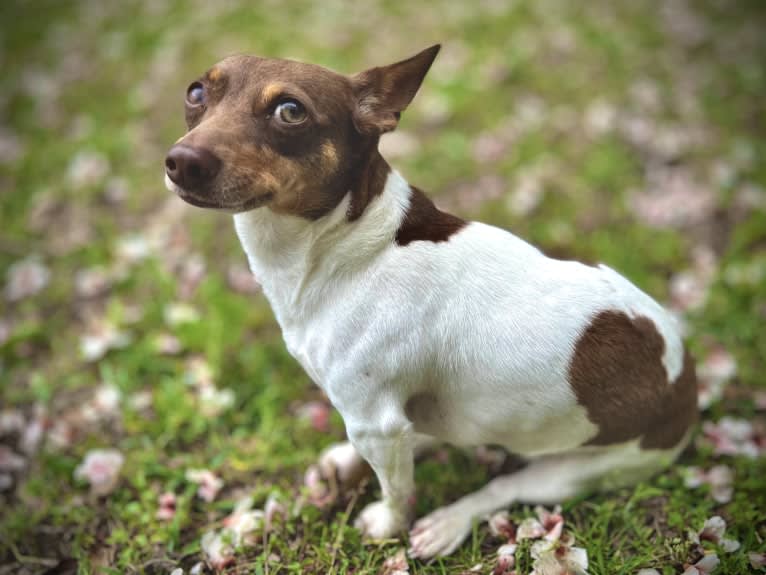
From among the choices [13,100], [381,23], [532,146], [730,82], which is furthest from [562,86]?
[13,100]

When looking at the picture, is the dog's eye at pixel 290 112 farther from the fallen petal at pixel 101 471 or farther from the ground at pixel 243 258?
the fallen petal at pixel 101 471

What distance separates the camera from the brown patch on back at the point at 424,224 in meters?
1.85

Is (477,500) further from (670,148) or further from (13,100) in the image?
(13,100)

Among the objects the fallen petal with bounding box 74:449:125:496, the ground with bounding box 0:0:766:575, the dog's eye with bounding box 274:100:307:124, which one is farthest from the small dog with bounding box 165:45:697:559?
the fallen petal with bounding box 74:449:125:496

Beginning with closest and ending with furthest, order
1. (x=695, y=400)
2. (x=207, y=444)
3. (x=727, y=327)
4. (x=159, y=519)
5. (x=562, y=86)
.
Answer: (x=695, y=400)
(x=159, y=519)
(x=207, y=444)
(x=727, y=327)
(x=562, y=86)

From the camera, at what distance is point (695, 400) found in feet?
7.19

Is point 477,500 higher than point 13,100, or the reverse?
point 13,100

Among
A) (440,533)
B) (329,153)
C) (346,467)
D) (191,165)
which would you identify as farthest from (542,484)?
(191,165)

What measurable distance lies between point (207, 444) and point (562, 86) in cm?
351

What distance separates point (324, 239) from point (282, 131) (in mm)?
343

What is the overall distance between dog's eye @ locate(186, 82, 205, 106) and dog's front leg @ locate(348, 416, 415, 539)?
1.07 meters

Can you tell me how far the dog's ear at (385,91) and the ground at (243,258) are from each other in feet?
4.44

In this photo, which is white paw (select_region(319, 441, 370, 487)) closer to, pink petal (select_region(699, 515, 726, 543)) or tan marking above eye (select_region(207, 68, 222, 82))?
pink petal (select_region(699, 515, 726, 543))

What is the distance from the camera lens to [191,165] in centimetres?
155
